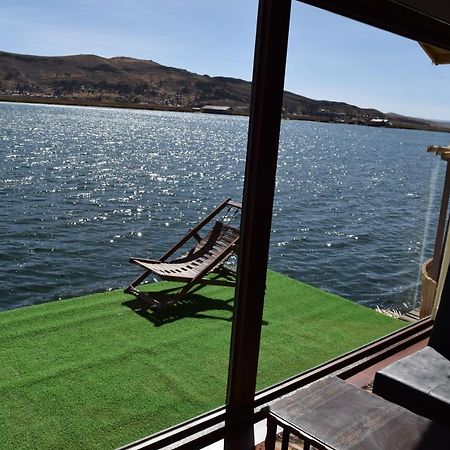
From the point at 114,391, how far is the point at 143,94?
40.0ft

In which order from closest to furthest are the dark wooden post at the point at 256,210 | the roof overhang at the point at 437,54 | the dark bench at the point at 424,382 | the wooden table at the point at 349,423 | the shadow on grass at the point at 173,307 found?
1. the wooden table at the point at 349,423
2. the dark wooden post at the point at 256,210
3. the dark bench at the point at 424,382
4. the roof overhang at the point at 437,54
5. the shadow on grass at the point at 173,307

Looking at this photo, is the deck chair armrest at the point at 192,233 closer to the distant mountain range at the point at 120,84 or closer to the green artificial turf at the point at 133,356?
the green artificial turf at the point at 133,356

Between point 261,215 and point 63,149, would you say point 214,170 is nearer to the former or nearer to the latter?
point 63,149

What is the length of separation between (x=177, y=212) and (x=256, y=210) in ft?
44.4

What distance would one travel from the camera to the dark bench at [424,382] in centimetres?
196

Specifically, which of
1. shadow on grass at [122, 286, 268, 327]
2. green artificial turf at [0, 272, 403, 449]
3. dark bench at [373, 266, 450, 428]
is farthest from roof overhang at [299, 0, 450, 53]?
shadow on grass at [122, 286, 268, 327]

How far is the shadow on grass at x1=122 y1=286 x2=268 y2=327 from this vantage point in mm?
3932

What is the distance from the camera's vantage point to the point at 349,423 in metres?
1.54

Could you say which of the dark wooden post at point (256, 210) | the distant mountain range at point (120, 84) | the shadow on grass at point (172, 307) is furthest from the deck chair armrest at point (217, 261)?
the distant mountain range at point (120, 84)

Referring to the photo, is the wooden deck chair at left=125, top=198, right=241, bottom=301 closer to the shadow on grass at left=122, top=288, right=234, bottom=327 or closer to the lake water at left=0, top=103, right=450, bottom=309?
the shadow on grass at left=122, top=288, right=234, bottom=327

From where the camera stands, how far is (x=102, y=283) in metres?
7.84

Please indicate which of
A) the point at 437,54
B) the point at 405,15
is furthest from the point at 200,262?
the point at 405,15

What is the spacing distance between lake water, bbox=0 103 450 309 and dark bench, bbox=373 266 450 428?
4.15 ft

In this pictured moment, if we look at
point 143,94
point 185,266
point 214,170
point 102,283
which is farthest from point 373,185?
point 185,266
